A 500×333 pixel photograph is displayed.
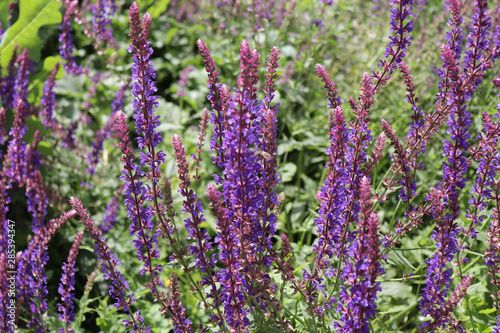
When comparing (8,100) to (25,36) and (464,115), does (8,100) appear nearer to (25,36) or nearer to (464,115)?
(25,36)

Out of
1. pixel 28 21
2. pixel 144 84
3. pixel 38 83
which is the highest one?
pixel 28 21

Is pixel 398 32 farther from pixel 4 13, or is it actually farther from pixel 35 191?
pixel 4 13

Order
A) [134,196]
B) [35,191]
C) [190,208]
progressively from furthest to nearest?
[35,191]
[134,196]
[190,208]

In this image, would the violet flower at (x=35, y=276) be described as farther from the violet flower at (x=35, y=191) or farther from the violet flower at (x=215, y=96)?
the violet flower at (x=215, y=96)

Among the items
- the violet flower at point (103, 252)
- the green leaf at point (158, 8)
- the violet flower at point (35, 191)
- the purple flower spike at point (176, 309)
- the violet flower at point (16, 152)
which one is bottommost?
the purple flower spike at point (176, 309)

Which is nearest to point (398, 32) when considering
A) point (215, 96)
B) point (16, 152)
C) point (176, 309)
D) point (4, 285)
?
point (215, 96)

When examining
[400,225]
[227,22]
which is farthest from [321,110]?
[400,225]

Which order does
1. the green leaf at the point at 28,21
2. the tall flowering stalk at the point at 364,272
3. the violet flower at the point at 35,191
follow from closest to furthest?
the tall flowering stalk at the point at 364,272 < the violet flower at the point at 35,191 < the green leaf at the point at 28,21

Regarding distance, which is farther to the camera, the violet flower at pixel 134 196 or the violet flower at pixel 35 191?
the violet flower at pixel 35 191

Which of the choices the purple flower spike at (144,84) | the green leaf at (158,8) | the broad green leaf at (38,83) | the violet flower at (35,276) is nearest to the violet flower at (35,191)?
the violet flower at (35,276)

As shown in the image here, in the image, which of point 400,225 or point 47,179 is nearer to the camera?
point 400,225

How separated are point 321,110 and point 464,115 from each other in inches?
113

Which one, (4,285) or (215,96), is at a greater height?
(215,96)

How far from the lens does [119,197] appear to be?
3.99 m
